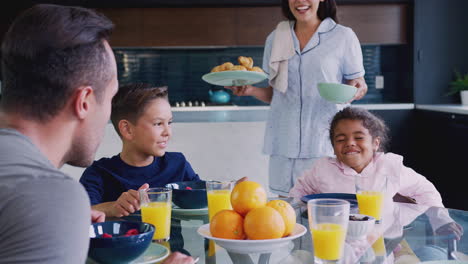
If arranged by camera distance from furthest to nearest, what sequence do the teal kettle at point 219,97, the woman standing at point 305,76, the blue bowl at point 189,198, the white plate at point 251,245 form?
the teal kettle at point 219,97
the woman standing at point 305,76
the blue bowl at point 189,198
the white plate at point 251,245

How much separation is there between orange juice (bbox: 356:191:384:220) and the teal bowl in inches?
35.9

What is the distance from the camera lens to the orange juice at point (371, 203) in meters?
1.49

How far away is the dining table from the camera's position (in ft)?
3.84

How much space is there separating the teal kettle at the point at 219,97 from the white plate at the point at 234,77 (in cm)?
202

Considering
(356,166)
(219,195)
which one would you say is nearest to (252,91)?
(356,166)

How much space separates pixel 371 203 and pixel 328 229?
0.41 metres

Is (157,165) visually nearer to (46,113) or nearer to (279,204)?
(279,204)

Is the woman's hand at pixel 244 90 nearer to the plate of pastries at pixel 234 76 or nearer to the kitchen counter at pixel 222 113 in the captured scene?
the plate of pastries at pixel 234 76

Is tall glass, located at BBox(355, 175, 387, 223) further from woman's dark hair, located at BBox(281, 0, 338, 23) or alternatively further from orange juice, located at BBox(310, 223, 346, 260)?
woman's dark hair, located at BBox(281, 0, 338, 23)

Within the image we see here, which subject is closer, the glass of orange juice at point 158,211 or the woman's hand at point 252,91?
the glass of orange juice at point 158,211

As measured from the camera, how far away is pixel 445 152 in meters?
4.12

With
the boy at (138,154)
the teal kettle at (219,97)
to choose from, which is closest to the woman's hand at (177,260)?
the boy at (138,154)

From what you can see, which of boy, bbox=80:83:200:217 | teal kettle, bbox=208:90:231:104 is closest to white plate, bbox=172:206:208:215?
boy, bbox=80:83:200:217

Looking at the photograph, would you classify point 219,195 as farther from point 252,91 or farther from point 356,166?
point 252,91
